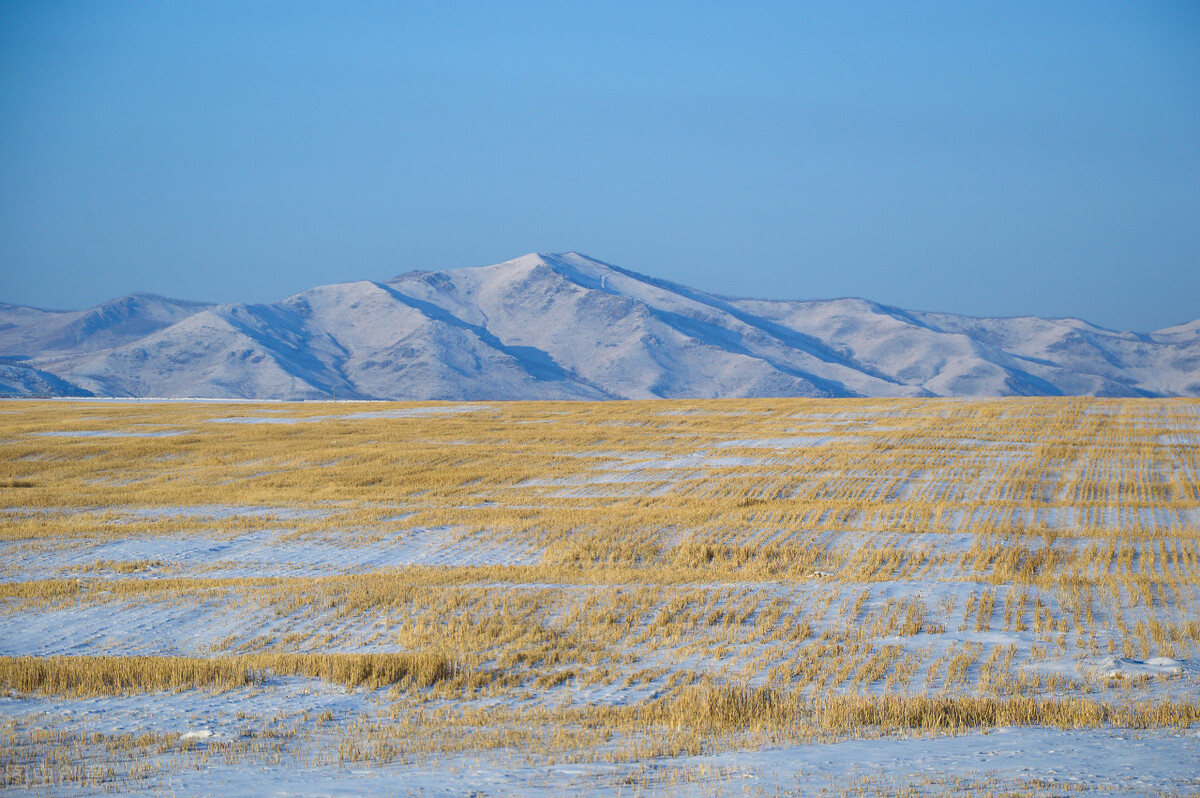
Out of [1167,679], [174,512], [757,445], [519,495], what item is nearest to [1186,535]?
[1167,679]

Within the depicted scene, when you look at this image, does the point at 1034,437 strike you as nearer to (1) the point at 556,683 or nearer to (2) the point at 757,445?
(2) the point at 757,445

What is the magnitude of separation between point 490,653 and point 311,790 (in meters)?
6.32

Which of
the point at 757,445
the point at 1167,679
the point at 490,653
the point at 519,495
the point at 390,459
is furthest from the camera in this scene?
the point at 757,445

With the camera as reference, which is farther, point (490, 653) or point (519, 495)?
point (519, 495)

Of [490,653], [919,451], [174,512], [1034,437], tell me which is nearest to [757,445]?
[919,451]

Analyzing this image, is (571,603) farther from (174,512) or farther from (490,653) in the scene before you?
(174,512)

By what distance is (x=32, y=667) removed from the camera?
14.2 meters

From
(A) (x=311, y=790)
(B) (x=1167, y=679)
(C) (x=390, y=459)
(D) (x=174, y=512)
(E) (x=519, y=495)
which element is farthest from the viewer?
(C) (x=390, y=459)

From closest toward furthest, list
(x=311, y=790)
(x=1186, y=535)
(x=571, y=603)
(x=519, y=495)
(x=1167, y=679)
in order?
(x=311, y=790)
(x=1167, y=679)
(x=571, y=603)
(x=1186, y=535)
(x=519, y=495)

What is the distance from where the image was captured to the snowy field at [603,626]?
1050cm

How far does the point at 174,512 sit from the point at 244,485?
18.0 ft

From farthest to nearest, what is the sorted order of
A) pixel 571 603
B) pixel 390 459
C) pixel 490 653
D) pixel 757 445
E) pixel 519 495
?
pixel 757 445 → pixel 390 459 → pixel 519 495 → pixel 571 603 → pixel 490 653

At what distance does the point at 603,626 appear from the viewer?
57.1ft

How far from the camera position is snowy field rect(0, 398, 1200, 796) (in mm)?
10500
